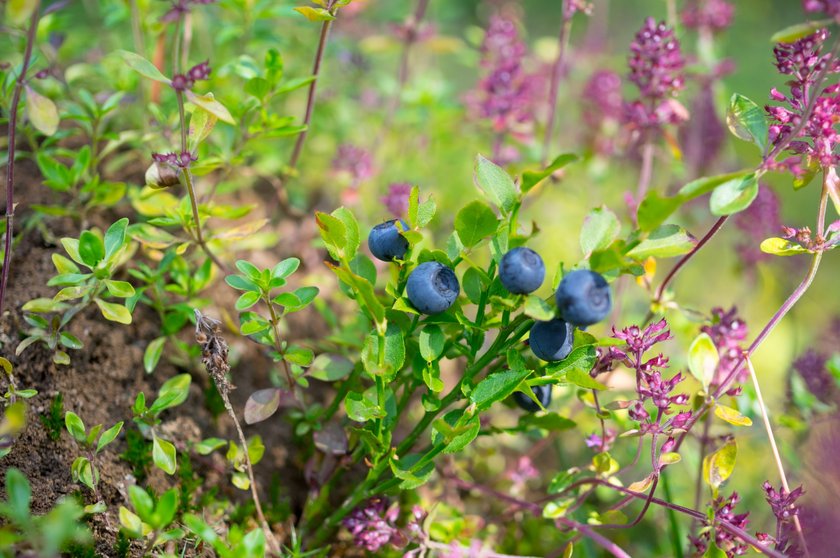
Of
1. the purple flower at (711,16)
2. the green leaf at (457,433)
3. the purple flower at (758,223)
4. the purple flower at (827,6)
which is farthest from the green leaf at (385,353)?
the purple flower at (711,16)

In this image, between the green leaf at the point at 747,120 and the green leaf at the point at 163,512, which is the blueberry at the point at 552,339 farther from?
the green leaf at the point at 163,512

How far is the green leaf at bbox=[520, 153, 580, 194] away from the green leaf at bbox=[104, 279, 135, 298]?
2.45ft

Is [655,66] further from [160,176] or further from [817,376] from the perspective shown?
[160,176]

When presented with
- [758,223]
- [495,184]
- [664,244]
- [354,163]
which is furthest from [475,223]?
[758,223]

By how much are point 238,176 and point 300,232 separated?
261mm

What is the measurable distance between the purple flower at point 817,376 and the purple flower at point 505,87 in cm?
105

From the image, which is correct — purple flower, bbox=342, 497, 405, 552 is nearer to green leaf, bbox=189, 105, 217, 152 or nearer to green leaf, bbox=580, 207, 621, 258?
green leaf, bbox=580, 207, 621, 258

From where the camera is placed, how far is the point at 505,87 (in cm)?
211

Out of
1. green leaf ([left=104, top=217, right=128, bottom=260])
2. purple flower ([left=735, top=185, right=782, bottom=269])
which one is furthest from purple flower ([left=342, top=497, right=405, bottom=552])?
purple flower ([left=735, top=185, right=782, bottom=269])

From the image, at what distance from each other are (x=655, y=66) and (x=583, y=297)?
92cm

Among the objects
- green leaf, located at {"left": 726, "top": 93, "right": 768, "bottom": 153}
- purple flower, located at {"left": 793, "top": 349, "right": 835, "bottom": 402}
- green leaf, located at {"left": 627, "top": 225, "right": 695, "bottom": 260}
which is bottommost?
purple flower, located at {"left": 793, "top": 349, "right": 835, "bottom": 402}

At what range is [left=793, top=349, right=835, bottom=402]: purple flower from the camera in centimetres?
170

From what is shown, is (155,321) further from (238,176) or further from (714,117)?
(714,117)

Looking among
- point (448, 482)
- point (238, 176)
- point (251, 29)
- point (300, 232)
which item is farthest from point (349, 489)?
point (251, 29)
